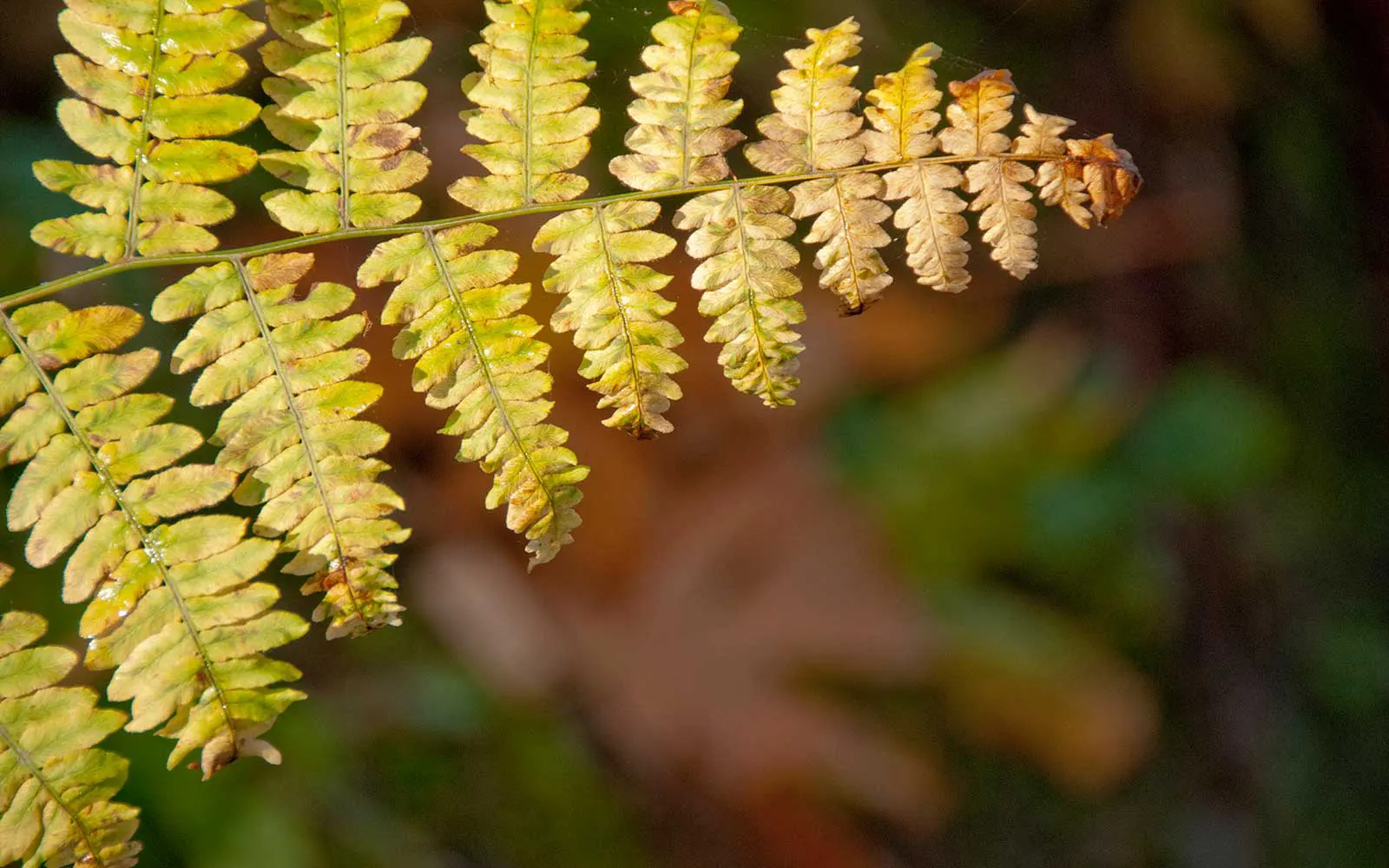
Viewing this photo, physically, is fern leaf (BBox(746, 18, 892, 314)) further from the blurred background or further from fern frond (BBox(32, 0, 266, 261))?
the blurred background

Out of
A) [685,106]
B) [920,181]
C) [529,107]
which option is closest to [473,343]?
[529,107]

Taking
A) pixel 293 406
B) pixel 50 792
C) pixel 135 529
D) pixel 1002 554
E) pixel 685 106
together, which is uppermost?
pixel 685 106

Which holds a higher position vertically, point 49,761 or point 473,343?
point 473,343

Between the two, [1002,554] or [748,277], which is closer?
[748,277]

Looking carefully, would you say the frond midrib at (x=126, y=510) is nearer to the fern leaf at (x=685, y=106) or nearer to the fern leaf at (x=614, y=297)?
the fern leaf at (x=614, y=297)

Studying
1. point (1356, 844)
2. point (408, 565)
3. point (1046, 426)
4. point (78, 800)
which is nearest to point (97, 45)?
point (78, 800)

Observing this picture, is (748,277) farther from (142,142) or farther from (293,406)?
(142,142)
